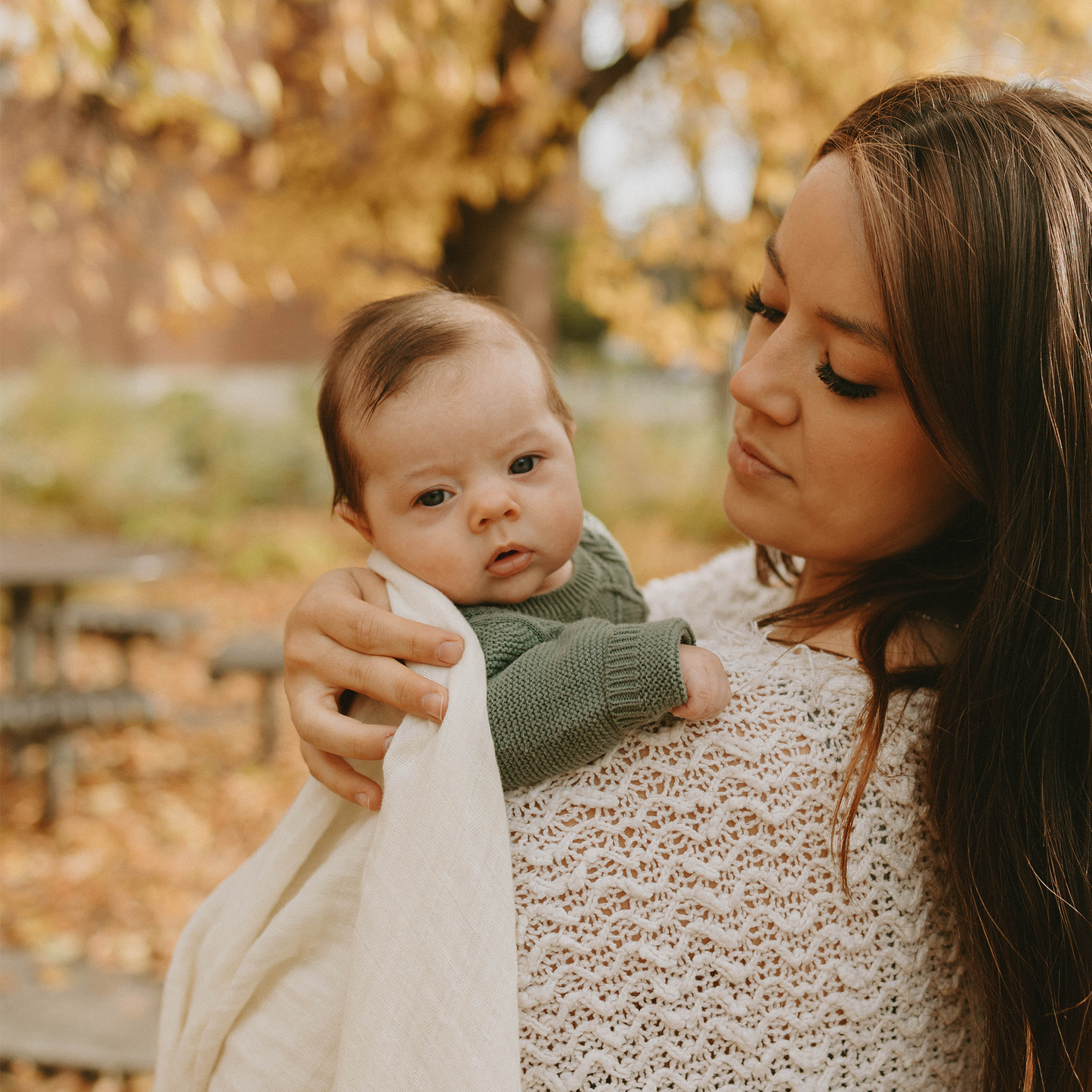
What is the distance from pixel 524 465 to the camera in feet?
4.90

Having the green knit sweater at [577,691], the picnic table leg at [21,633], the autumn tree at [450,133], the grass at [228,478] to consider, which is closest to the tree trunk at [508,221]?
the autumn tree at [450,133]

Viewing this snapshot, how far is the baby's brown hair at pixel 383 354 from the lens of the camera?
1.42 meters

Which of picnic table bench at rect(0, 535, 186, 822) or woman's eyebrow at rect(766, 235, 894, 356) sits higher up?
woman's eyebrow at rect(766, 235, 894, 356)

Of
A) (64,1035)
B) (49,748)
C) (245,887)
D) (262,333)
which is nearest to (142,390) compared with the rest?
(262,333)

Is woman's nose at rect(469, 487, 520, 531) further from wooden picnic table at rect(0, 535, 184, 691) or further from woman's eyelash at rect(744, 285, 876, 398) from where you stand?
Answer: wooden picnic table at rect(0, 535, 184, 691)

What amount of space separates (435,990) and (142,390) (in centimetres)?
1343

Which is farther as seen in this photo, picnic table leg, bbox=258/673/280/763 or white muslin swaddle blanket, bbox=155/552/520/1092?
picnic table leg, bbox=258/673/280/763

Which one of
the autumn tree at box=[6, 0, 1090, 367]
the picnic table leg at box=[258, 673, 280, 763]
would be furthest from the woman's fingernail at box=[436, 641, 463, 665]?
the picnic table leg at box=[258, 673, 280, 763]

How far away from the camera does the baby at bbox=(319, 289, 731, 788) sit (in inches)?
47.8

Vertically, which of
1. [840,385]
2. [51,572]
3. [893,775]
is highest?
[840,385]

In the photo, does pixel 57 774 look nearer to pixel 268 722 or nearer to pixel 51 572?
pixel 51 572

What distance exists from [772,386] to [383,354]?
0.59 meters

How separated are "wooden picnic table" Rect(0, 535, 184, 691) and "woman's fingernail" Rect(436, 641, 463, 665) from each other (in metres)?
4.65

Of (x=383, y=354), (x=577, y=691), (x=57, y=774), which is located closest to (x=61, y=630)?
(x=57, y=774)
